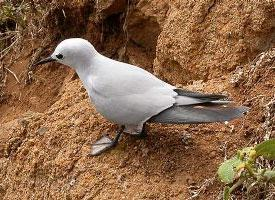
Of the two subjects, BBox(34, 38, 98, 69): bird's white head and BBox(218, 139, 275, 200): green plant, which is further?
BBox(34, 38, 98, 69): bird's white head

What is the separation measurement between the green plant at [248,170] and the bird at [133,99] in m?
0.30

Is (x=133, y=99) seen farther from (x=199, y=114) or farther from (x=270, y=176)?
(x=270, y=176)

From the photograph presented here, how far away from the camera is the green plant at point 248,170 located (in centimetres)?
269

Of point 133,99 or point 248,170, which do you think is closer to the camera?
point 248,170

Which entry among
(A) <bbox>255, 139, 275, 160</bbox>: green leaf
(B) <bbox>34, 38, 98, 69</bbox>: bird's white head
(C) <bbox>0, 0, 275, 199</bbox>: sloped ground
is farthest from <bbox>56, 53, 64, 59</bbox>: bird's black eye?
(A) <bbox>255, 139, 275, 160</bbox>: green leaf

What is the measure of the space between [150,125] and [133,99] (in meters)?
0.35

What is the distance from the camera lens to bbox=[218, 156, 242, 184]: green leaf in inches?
107

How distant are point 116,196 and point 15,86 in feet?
7.25

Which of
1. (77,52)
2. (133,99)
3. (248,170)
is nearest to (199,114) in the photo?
(133,99)

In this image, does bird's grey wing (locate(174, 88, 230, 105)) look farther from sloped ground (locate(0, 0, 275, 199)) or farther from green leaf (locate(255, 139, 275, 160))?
green leaf (locate(255, 139, 275, 160))

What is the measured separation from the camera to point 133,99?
3.16 meters

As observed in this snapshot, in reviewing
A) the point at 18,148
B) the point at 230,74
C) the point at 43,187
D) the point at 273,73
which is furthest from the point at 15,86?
the point at 273,73

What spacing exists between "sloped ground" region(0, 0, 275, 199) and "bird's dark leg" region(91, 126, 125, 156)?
0.14 ft

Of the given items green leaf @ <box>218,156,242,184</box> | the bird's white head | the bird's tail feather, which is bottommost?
green leaf @ <box>218,156,242,184</box>
